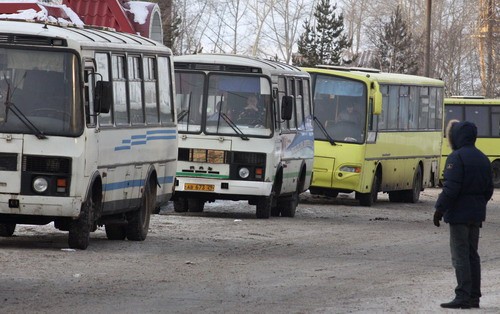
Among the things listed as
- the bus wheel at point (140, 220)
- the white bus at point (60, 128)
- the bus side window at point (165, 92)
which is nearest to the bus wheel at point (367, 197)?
the bus side window at point (165, 92)

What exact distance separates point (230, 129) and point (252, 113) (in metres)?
0.50

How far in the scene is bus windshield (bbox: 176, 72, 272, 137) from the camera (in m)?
26.1

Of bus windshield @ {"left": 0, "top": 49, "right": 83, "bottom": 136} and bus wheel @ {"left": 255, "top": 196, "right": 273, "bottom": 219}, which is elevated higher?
bus windshield @ {"left": 0, "top": 49, "right": 83, "bottom": 136}

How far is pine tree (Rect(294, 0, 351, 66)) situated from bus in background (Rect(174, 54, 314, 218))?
6432cm

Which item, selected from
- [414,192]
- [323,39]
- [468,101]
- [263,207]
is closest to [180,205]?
[263,207]

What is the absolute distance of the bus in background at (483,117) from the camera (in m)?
52.1

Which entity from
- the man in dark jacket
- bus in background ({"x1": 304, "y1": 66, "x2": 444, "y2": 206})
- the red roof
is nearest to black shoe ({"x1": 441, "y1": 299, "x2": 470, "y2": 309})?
the man in dark jacket

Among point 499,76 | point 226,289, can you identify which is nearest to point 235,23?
point 499,76

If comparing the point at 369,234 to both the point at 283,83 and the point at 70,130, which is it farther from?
the point at 70,130

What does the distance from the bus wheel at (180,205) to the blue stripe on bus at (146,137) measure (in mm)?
5868

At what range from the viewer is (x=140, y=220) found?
20.3 meters

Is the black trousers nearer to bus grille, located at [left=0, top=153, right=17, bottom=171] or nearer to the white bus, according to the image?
the white bus

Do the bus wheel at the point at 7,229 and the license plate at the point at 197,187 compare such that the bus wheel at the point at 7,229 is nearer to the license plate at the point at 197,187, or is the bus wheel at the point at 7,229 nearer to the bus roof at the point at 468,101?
the license plate at the point at 197,187

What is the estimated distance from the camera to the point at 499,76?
94000 mm
